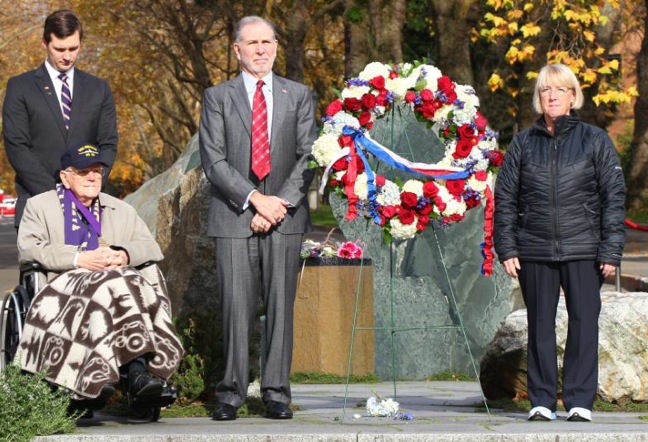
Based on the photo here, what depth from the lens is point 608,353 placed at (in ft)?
29.9

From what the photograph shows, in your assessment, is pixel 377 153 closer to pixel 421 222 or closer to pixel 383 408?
pixel 421 222

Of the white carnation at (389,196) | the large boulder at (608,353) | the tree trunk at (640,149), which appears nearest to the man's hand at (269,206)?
the white carnation at (389,196)

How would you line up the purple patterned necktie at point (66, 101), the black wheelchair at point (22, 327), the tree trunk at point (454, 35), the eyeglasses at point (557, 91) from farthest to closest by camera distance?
the tree trunk at point (454, 35) < the purple patterned necktie at point (66, 101) < the eyeglasses at point (557, 91) < the black wheelchair at point (22, 327)

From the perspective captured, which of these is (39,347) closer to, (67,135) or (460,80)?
(67,135)

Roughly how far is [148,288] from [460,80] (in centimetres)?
1609

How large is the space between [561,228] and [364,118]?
133 centimetres

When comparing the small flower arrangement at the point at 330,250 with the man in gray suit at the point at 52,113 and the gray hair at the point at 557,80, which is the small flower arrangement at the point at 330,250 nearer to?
the man in gray suit at the point at 52,113

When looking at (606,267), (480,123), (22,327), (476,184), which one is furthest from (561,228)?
(22,327)

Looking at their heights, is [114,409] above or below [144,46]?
below

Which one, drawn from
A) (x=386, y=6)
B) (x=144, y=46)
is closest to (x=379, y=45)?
(x=386, y=6)

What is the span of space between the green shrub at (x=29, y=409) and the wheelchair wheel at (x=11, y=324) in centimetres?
51

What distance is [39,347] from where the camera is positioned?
7.89 m

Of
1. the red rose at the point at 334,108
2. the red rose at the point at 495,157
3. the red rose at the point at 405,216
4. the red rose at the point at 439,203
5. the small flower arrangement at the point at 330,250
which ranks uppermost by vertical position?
the red rose at the point at 334,108

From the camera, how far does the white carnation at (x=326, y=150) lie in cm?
834
